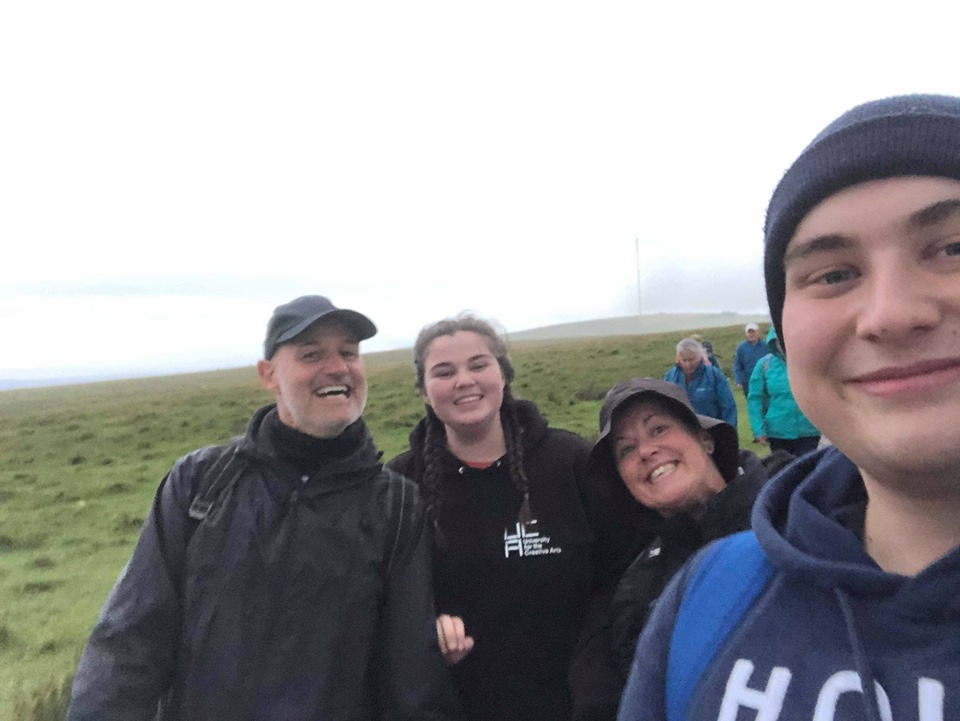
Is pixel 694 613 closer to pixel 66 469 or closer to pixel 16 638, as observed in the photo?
pixel 16 638

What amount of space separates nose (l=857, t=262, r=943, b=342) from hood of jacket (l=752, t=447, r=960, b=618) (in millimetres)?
399

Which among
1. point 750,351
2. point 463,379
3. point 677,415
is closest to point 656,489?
point 677,415

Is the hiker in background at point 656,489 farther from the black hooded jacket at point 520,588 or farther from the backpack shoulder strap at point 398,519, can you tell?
the backpack shoulder strap at point 398,519

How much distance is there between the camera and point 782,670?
1208 millimetres

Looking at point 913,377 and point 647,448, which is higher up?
point 913,377

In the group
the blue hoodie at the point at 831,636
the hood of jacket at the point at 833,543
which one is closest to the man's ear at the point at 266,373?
the blue hoodie at the point at 831,636

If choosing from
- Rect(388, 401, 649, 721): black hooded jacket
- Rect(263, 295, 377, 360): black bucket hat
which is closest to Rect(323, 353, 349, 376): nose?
Rect(263, 295, 377, 360): black bucket hat

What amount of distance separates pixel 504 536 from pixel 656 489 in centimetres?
78

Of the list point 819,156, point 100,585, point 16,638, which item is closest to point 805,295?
point 819,156

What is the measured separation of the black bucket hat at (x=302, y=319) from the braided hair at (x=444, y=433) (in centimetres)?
50

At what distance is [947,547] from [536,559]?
6.69ft

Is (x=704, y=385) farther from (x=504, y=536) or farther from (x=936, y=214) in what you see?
(x=936, y=214)

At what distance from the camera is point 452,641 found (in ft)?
9.06

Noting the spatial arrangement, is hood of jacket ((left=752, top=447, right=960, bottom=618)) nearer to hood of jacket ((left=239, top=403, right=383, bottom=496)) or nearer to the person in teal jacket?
hood of jacket ((left=239, top=403, right=383, bottom=496))
